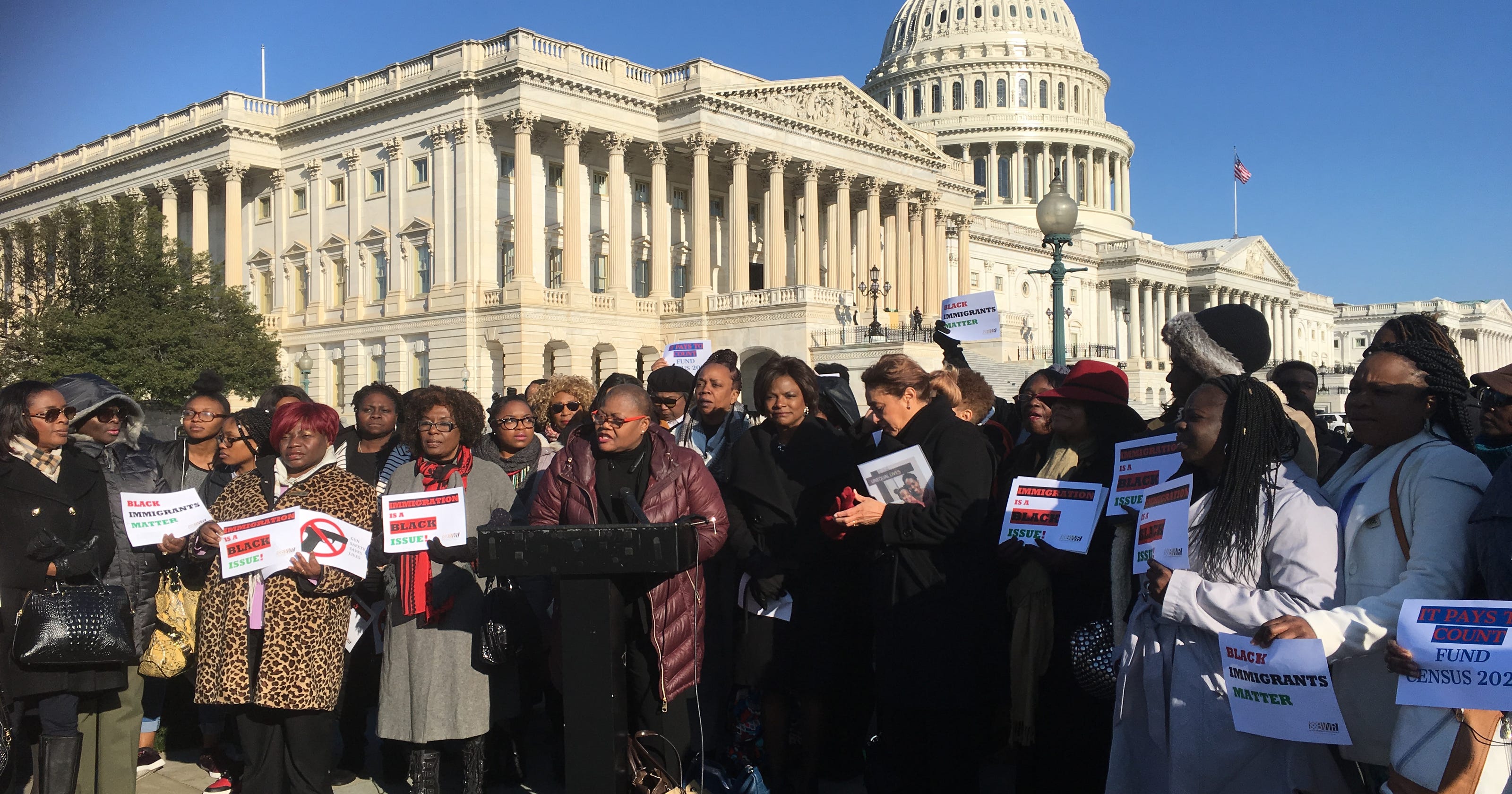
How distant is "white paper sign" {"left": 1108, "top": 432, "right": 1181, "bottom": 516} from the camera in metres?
5.30

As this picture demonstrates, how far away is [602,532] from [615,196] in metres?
43.4

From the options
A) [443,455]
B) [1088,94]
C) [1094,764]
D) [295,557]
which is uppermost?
[1088,94]

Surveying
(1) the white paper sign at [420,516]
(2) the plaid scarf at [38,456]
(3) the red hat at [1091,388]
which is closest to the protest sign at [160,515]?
(2) the plaid scarf at [38,456]

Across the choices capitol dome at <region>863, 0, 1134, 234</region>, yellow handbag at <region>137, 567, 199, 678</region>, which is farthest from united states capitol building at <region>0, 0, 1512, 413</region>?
capitol dome at <region>863, 0, 1134, 234</region>

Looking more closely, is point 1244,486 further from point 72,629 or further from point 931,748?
point 72,629

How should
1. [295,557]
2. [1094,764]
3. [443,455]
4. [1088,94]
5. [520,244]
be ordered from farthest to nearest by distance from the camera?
[1088,94], [520,244], [443,455], [1094,764], [295,557]

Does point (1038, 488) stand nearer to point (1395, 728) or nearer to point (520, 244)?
point (1395, 728)

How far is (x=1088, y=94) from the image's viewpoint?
338 ft

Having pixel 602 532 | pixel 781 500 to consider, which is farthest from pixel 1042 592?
pixel 602 532

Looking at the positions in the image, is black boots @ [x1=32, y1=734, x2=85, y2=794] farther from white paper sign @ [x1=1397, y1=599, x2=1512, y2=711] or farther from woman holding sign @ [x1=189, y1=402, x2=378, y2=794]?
white paper sign @ [x1=1397, y1=599, x2=1512, y2=711]

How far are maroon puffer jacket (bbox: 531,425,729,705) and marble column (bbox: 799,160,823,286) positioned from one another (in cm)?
4374

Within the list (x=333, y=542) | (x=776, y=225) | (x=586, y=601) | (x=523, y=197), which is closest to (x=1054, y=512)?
(x=586, y=601)

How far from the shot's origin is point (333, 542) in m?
6.05

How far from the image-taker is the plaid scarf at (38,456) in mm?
6027
